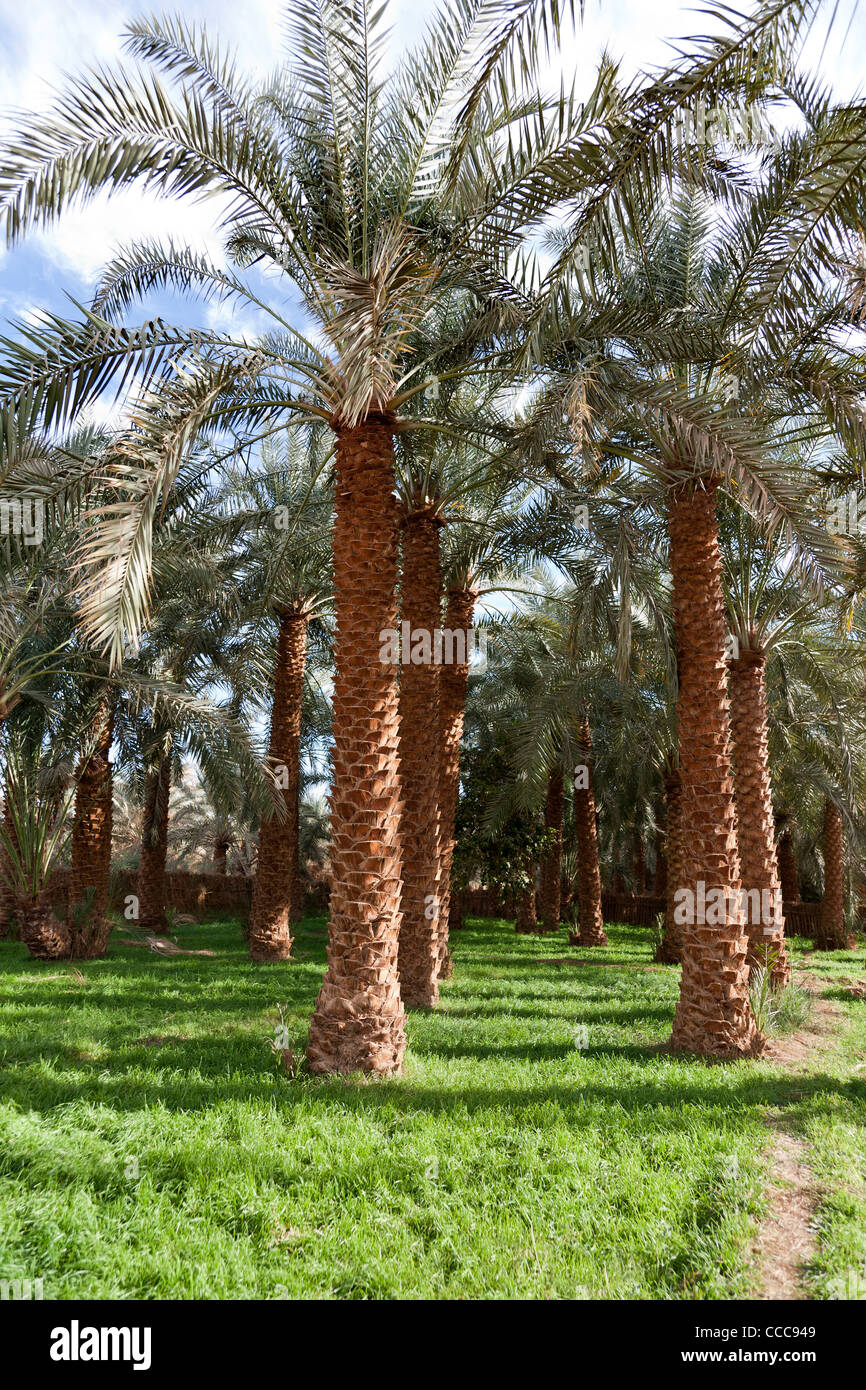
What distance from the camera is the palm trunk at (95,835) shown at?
47.0ft

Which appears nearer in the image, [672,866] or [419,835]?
[419,835]

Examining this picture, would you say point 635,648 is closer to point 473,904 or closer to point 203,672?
point 203,672

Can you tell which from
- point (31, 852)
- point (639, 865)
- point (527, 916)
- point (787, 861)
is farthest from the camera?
point (639, 865)

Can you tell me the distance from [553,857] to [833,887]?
7270 millimetres

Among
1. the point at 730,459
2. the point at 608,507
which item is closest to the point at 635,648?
the point at 608,507

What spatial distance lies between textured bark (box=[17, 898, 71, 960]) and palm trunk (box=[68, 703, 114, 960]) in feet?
2.16

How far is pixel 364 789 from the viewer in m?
7.09

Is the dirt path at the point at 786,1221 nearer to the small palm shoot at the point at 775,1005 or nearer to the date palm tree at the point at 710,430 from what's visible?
the date palm tree at the point at 710,430

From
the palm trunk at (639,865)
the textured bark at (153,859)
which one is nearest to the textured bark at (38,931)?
the textured bark at (153,859)

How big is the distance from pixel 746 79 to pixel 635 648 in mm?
9251

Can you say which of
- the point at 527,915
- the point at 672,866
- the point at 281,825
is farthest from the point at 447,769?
the point at 527,915

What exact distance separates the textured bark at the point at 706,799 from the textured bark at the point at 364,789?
3.06 metres

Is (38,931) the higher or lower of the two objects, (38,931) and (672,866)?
the lower

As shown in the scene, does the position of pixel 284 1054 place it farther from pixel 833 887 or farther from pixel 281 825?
pixel 833 887
